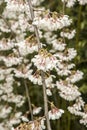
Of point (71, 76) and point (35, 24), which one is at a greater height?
point (35, 24)

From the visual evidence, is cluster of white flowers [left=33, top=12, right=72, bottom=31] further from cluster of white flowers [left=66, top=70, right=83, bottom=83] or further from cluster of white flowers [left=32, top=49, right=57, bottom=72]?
cluster of white flowers [left=66, top=70, right=83, bottom=83]

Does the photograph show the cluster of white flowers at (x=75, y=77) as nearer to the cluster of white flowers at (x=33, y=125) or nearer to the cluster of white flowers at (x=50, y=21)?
the cluster of white flowers at (x=33, y=125)

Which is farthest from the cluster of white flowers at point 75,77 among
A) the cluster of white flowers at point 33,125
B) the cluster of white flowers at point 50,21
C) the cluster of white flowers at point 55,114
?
the cluster of white flowers at point 50,21

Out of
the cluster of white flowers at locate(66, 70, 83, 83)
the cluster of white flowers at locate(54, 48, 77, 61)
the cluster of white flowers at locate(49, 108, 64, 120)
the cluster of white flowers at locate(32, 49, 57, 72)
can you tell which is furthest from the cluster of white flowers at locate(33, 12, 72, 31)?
the cluster of white flowers at locate(66, 70, 83, 83)

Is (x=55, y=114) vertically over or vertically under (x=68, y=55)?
under

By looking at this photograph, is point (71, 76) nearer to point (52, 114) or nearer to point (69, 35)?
point (69, 35)

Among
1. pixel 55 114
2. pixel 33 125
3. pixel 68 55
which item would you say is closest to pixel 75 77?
pixel 68 55

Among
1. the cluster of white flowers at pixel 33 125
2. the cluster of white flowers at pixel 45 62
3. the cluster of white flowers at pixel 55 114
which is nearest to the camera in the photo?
the cluster of white flowers at pixel 45 62

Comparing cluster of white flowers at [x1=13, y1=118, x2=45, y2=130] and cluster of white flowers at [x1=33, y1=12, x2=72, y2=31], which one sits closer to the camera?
cluster of white flowers at [x1=33, y1=12, x2=72, y2=31]

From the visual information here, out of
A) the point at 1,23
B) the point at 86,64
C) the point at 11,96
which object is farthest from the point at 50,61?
the point at 86,64

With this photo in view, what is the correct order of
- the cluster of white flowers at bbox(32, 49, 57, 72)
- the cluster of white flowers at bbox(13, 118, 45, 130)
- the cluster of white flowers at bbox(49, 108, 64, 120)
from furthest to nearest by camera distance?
the cluster of white flowers at bbox(49, 108, 64, 120) < the cluster of white flowers at bbox(13, 118, 45, 130) < the cluster of white flowers at bbox(32, 49, 57, 72)

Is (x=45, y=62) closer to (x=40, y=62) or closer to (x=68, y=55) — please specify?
(x=40, y=62)
